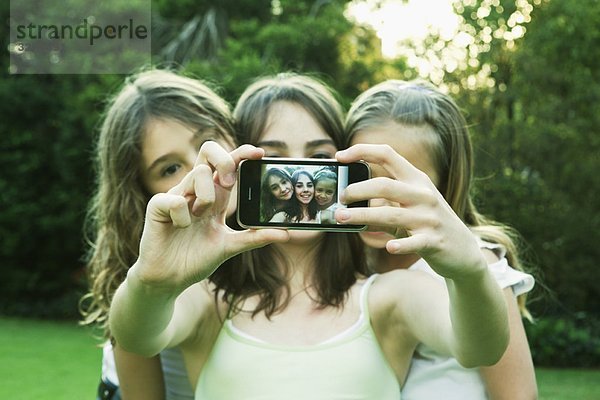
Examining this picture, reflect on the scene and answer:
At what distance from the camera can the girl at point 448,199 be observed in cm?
285

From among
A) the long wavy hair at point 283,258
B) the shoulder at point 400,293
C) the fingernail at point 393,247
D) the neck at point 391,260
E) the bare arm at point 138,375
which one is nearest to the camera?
the fingernail at point 393,247

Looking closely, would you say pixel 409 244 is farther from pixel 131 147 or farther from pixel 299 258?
pixel 131 147

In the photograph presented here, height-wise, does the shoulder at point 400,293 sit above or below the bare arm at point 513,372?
above

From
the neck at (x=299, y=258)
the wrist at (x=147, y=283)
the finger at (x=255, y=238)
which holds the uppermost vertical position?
the finger at (x=255, y=238)

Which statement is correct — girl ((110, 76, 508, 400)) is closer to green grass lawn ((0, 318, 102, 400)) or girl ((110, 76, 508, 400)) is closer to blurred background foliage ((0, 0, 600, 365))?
blurred background foliage ((0, 0, 600, 365))

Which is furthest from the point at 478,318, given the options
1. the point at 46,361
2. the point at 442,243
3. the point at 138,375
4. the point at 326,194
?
the point at 46,361

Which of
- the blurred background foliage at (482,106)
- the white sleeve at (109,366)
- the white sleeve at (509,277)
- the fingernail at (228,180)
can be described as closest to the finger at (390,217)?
the fingernail at (228,180)

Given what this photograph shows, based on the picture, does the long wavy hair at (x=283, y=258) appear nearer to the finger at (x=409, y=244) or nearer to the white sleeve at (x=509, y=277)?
the white sleeve at (x=509, y=277)

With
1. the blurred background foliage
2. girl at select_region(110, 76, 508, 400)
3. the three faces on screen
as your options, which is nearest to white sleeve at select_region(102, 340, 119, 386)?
girl at select_region(110, 76, 508, 400)

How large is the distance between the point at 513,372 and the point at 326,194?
3.70 ft

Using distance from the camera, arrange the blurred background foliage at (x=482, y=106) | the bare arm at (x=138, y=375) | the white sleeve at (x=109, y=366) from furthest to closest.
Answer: the blurred background foliage at (x=482, y=106) → the white sleeve at (x=109, y=366) → the bare arm at (x=138, y=375)

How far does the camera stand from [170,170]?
3322 millimetres

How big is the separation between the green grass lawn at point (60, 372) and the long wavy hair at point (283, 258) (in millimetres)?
8667

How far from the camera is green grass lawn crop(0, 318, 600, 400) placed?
37.1ft
